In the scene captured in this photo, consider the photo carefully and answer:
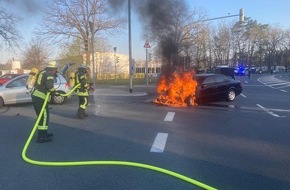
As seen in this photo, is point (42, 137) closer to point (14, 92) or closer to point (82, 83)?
point (82, 83)

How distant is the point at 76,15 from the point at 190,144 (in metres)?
25.0

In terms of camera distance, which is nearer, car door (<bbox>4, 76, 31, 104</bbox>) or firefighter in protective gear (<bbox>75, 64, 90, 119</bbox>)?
firefighter in protective gear (<bbox>75, 64, 90, 119</bbox>)

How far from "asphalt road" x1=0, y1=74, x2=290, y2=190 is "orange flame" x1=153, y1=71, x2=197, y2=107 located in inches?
117

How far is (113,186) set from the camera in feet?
14.9

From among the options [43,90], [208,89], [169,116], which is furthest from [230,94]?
[43,90]

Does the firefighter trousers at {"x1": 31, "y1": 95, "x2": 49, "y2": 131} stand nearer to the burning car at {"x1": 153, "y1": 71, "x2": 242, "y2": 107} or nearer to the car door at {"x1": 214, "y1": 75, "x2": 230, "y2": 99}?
the burning car at {"x1": 153, "y1": 71, "x2": 242, "y2": 107}

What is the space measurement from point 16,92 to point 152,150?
9.23 metres

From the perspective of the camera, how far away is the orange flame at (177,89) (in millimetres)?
14391

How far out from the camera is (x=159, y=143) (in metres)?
7.17

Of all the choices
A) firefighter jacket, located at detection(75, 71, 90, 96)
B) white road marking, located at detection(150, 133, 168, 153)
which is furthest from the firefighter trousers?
firefighter jacket, located at detection(75, 71, 90, 96)

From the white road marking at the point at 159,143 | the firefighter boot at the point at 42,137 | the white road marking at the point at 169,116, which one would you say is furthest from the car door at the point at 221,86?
the firefighter boot at the point at 42,137

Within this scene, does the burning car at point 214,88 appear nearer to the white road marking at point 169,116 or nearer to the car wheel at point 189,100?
the car wheel at point 189,100

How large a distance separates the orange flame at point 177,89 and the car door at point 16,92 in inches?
230

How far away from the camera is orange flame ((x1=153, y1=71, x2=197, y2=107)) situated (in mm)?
14391
